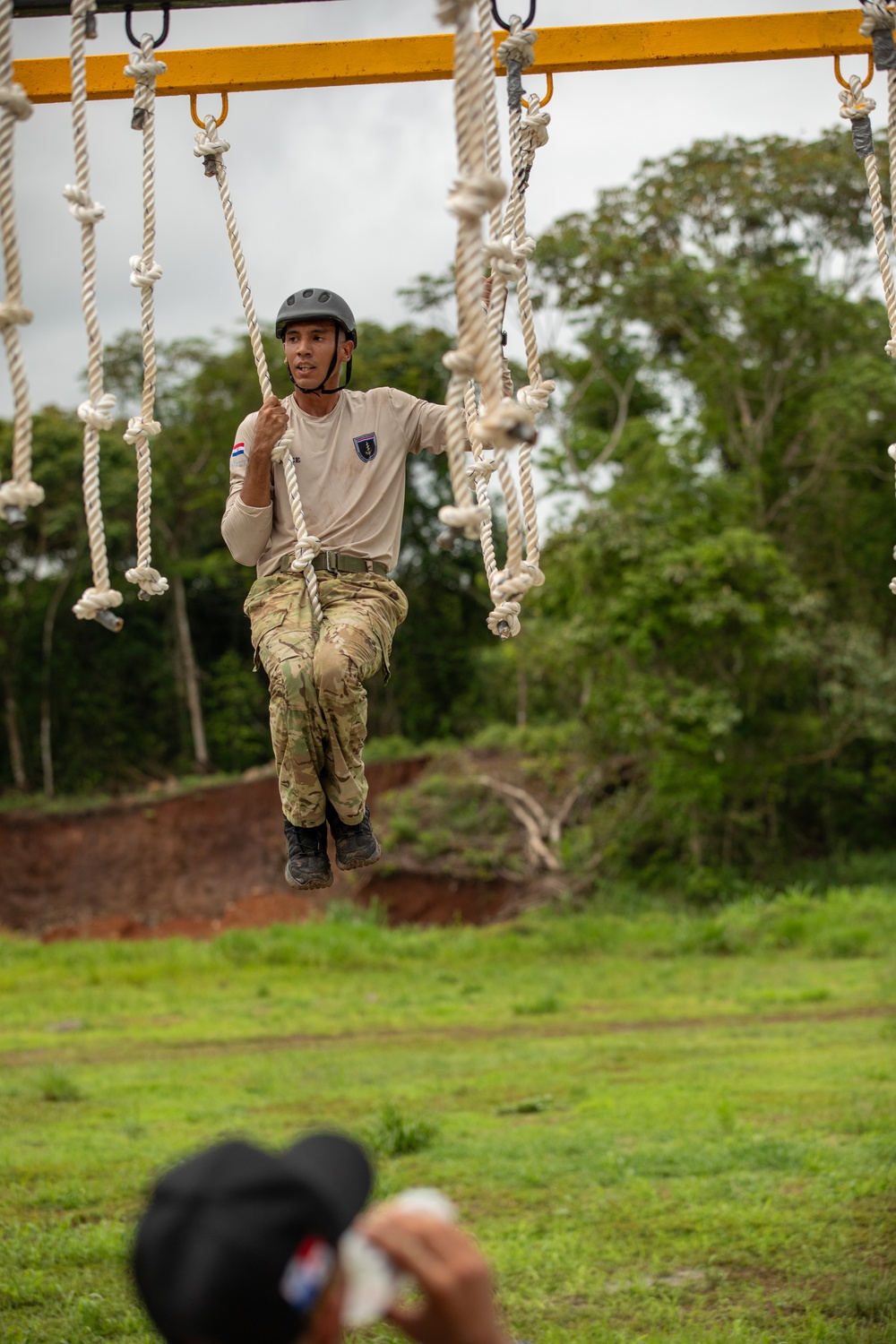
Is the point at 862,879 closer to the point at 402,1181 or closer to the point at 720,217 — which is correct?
the point at 720,217

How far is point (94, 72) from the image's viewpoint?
4730mm

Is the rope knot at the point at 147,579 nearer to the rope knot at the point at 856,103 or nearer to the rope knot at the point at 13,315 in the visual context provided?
the rope knot at the point at 13,315

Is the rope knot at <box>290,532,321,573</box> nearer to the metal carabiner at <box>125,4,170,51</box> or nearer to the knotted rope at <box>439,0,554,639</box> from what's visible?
the knotted rope at <box>439,0,554,639</box>

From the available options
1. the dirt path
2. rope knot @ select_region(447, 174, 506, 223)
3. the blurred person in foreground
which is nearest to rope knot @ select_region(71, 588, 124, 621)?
rope knot @ select_region(447, 174, 506, 223)

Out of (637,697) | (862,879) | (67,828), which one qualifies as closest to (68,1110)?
(637,697)

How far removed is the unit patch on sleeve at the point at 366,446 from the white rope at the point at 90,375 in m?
0.88

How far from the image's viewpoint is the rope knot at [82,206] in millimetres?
3900

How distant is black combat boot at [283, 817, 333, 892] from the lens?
4.39 m

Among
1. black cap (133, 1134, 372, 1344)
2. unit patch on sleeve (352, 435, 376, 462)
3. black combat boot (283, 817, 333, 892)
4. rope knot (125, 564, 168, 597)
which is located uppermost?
unit patch on sleeve (352, 435, 376, 462)

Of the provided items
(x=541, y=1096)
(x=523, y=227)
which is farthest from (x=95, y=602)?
(x=541, y=1096)

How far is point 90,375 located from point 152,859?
20.3 m

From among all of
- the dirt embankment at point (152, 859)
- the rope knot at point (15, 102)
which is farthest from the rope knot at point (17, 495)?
the dirt embankment at point (152, 859)

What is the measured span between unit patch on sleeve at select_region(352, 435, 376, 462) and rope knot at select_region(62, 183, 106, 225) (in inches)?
42.7

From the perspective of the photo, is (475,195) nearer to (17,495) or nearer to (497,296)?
(497,296)
